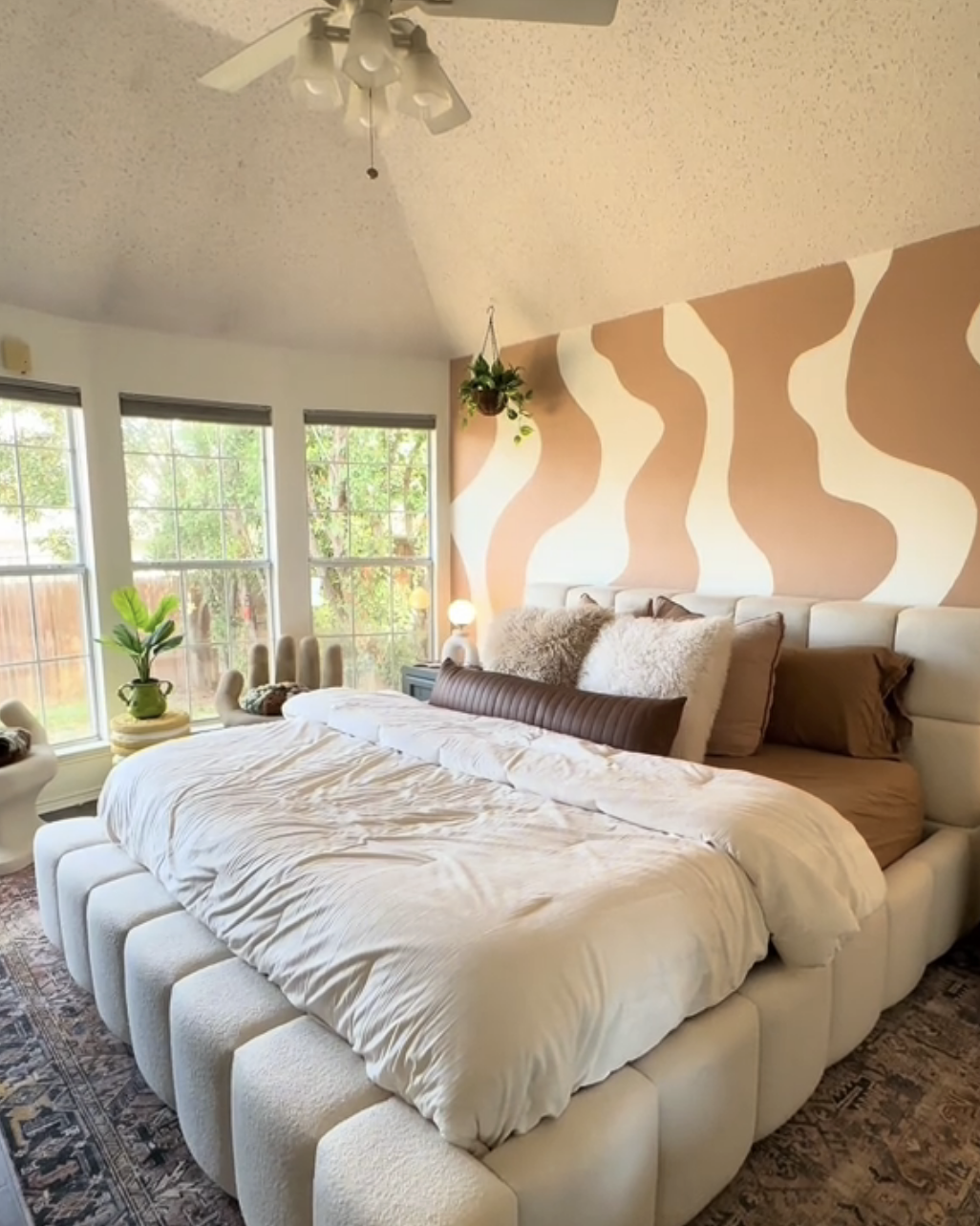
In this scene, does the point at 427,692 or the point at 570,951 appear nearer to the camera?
the point at 570,951

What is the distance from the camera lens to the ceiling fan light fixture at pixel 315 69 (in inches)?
72.1

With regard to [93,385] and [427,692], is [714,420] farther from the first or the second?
[93,385]

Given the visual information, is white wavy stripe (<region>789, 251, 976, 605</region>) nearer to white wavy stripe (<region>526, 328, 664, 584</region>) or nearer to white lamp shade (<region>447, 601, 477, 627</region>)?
white wavy stripe (<region>526, 328, 664, 584</region>)

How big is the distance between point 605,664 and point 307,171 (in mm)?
2594

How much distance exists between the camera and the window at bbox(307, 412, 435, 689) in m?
4.62

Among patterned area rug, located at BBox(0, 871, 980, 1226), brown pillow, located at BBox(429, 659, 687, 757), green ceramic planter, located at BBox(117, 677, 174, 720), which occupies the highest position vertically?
brown pillow, located at BBox(429, 659, 687, 757)

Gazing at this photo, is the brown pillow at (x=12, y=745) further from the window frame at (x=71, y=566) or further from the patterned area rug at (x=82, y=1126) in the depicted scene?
the patterned area rug at (x=82, y=1126)

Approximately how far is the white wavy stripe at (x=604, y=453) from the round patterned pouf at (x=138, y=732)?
2.17m

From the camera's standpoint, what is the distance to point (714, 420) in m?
3.49

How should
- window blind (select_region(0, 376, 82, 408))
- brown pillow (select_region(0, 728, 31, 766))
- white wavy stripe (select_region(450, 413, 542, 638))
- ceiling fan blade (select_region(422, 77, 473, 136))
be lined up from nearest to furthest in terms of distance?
ceiling fan blade (select_region(422, 77, 473, 136))
brown pillow (select_region(0, 728, 31, 766))
window blind (select_region(0, 376, 82, 408))
white wavy stripe (select_region(450, 413, 542, 638))

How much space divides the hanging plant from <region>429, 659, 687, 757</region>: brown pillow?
5.54ft

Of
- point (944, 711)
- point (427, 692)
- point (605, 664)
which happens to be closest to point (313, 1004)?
point (605, 664)

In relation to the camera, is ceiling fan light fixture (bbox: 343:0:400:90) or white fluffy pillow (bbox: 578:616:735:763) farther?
white fluffy pillow (bbox: 578:616:735:763)

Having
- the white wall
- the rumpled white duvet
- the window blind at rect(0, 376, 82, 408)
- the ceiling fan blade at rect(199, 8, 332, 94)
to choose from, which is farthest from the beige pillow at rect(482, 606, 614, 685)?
the window blind at rect(0, 376, 82, 408)
